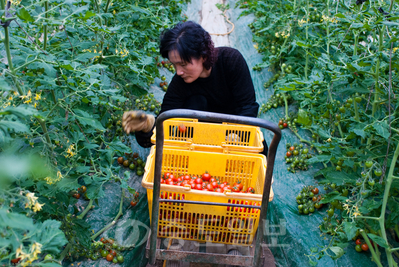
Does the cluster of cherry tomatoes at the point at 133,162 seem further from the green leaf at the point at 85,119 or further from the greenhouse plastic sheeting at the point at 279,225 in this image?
the green leaf at the point at 85,119

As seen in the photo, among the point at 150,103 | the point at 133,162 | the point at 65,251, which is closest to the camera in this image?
the point at 65,251

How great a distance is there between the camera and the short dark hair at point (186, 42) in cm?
231

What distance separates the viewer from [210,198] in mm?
1792

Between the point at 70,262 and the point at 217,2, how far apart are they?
6.22 meters

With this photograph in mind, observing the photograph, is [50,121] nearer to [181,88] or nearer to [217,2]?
[181,88]

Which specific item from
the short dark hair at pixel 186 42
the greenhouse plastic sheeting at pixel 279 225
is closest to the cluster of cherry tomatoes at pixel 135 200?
the greenhouse plastic sheeting at pixel 279 225

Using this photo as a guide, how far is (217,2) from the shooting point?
22.9 feet

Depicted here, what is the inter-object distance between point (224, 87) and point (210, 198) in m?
1.28

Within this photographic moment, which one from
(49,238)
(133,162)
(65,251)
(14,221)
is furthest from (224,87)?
(14,221)

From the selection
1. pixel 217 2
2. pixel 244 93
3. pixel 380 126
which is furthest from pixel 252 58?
pixel 380 126

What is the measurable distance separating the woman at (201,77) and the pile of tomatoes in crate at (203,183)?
396 millimetres

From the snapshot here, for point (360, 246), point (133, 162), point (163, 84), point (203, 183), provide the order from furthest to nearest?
point (163, 84) → point (133, 162) → point (203, 183) → point (360, 246)

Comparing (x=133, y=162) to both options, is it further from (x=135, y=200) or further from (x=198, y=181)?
(x=198, y=181)

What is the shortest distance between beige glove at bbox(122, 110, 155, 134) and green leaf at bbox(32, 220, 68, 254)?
91 cm
